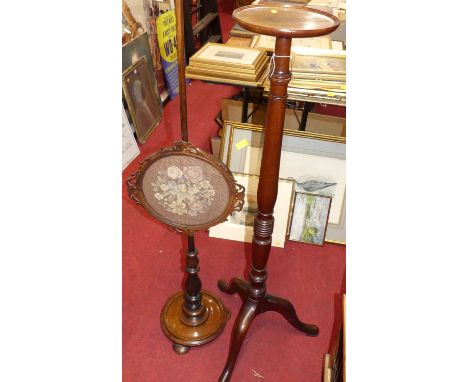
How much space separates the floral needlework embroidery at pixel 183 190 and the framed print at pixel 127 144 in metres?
1.55

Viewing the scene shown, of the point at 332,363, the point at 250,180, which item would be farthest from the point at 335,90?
the point at 332,363

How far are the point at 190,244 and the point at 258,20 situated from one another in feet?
2.82

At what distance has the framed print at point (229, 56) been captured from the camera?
7.19 feet

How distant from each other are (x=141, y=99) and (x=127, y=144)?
0.42m

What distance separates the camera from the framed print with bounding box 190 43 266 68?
2.19 m

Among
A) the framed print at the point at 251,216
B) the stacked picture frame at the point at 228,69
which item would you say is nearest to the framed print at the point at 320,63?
the stacked picture frame at the point at 228,69

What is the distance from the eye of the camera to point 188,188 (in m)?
1.42

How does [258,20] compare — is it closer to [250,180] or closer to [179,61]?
[179,61]

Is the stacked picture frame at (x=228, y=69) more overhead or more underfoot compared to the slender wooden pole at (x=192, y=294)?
more overhead

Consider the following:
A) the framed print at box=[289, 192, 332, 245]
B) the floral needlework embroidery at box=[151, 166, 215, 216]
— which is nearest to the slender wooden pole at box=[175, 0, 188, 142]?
the floral needlework embroidery at box=[151, 166, 215, 216]

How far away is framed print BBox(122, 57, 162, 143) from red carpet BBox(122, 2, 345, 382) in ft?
2.41

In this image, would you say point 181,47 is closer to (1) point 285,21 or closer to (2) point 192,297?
(1) point 285,21

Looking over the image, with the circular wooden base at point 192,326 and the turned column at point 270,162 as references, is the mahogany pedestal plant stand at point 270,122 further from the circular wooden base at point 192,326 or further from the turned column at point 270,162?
the circular wooden base at point 192,326

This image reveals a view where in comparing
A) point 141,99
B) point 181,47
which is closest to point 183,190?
point 181,47
